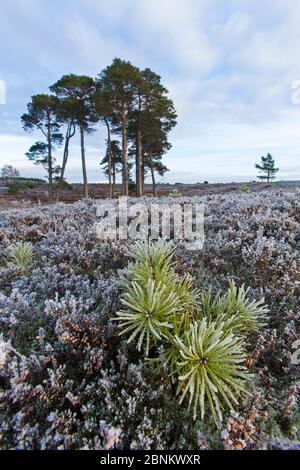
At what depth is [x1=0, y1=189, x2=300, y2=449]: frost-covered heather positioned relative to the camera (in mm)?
2002

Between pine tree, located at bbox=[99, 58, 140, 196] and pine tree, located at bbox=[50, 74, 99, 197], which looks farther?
pine tree, located at bbox=[50, 74, 99, 197]

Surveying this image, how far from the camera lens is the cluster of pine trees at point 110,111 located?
2800cm

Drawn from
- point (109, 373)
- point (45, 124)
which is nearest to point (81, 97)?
point (45, 124)

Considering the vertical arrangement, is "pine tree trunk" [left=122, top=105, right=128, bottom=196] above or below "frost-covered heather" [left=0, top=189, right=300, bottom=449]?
above

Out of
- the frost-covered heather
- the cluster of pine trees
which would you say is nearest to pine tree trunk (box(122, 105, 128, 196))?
the cluster of pine trees

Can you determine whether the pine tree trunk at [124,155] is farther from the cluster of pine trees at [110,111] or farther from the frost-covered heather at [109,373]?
the frost-covered heather at [109,373]

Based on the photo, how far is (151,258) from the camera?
10.3 ft

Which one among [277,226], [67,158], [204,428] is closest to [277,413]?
[204,428]

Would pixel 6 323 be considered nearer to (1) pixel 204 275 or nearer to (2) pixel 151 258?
(2) pixel 151 258

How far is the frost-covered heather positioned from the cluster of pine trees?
25006 millimetres

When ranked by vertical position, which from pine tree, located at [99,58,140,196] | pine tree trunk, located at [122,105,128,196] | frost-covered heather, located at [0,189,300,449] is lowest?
frost-covered heather, located at [0,189,300,449]

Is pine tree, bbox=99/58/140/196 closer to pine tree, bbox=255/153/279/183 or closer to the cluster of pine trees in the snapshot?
the cluster of pine trees

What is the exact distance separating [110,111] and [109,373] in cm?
2982

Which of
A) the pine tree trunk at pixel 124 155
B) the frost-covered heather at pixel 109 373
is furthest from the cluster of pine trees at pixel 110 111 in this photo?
the frost-covered heather at pixel 109 373
